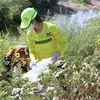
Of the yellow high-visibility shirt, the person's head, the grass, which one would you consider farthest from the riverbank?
the grass

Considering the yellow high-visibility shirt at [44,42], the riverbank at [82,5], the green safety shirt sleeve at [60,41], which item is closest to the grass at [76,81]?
the green safety shirt sleeve at [60,41]

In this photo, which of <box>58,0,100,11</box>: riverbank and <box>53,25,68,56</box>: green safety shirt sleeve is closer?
<box>53,25,68,56</box>: green safety shirt sleeve

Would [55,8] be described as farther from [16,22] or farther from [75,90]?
[75,90]

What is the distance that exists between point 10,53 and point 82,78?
2.02 m

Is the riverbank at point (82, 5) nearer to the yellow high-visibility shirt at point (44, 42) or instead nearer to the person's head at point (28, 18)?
the yellow high-visibility shirt at point (44, 42)

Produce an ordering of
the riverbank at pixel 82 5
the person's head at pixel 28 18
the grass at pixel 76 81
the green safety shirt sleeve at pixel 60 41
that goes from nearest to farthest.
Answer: the grass at pixel 76 81, the person's head at pixel 28 18, the green safety shirt sleeve at pixel 60 41, the riverbank at pixel 82 5

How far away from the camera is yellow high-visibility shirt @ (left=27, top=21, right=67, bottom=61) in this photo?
14.8ft

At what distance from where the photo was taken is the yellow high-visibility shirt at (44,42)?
452cm

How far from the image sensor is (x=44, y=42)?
4.58 meters

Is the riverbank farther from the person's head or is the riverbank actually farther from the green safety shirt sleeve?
the person's head

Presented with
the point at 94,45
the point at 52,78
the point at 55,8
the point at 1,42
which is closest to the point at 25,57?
the point at 1,42

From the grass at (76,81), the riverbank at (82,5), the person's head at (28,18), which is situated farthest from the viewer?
the riverbank at (82,5)

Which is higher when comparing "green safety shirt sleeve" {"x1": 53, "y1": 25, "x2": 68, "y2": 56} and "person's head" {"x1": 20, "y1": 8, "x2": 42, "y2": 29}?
"person's head" {"x1": 20, "y1": 8, "x2": 42, "y2": 29}

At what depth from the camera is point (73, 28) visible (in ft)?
18.7
